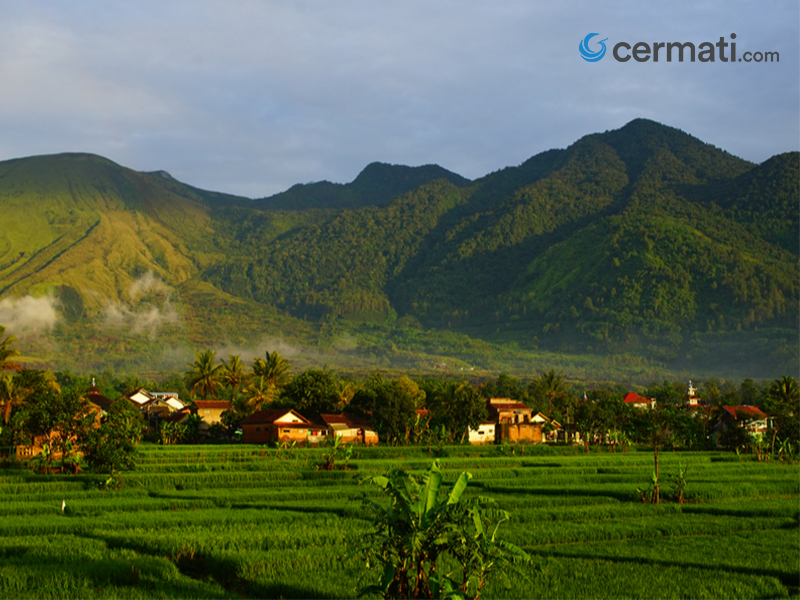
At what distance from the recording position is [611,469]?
51500 mm

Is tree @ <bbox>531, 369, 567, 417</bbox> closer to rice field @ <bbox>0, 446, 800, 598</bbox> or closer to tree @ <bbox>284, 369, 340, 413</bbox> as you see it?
tree @ <bbox>284, 369, 340, 413</bbox>

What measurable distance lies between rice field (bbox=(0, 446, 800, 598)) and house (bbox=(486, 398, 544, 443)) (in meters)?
37.4

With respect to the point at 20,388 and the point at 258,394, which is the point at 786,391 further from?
the point at 20,388

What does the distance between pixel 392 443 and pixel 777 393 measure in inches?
2079

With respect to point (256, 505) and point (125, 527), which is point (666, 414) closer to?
point (256, 505)

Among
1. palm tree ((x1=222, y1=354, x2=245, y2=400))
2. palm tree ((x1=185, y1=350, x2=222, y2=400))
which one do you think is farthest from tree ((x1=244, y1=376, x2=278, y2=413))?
palm tree ((x1=185, y1=350, x2=222, y2=400))

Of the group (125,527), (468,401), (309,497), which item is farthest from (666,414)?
(125,527)

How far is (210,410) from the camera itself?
3546 inches

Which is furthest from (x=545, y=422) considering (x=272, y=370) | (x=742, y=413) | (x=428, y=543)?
(x=428, y=543)

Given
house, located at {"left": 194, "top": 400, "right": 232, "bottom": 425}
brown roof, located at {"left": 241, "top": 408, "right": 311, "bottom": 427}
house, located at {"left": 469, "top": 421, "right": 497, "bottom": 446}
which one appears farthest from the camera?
house, located at {"left": 194, "top": 400, "right": 232, "bottom": 425}

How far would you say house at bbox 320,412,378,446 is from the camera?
7362cm

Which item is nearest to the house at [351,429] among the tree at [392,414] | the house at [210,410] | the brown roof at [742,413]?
the tree at [392,414]

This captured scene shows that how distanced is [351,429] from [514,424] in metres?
21.7

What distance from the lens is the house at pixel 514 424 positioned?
85625 mm
